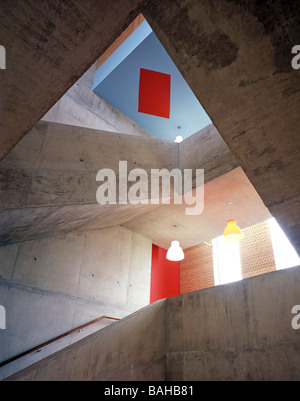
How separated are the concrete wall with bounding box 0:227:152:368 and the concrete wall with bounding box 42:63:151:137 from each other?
97.5 inches

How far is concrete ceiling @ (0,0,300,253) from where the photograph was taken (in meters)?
1.86

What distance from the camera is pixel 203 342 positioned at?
409 cm

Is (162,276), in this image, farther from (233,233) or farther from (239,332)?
(239,332)

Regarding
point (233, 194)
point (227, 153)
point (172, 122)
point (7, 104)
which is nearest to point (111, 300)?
point (233, 194)

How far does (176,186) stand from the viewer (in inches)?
217

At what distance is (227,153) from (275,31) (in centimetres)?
323

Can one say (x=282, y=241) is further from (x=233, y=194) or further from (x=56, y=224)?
(x=56, y=224)
